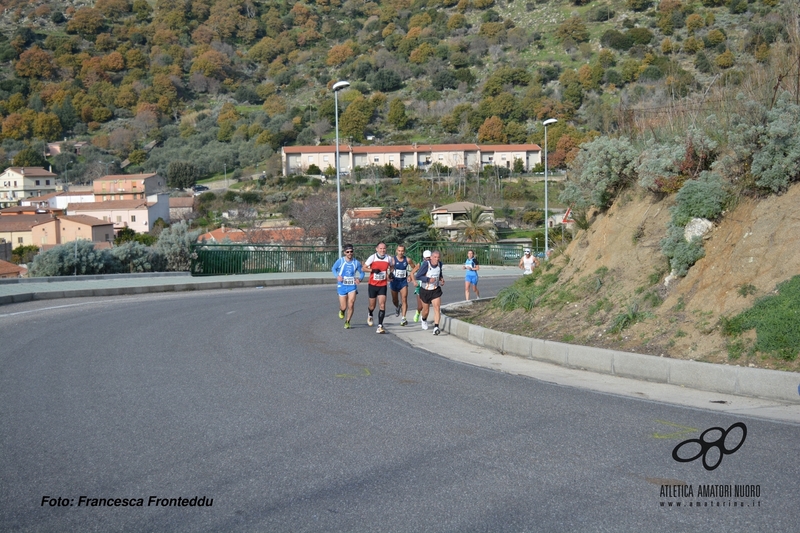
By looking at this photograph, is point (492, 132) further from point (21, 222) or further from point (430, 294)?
point (430, 294)

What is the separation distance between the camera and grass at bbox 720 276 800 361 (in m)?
9.04

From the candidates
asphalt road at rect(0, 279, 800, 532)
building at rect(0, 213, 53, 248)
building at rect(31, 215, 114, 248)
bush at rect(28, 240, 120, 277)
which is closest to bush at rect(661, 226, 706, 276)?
asphalt road at rect(0, 279, 800, 532)

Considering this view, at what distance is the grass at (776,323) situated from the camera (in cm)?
904

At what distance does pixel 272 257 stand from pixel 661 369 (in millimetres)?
27311

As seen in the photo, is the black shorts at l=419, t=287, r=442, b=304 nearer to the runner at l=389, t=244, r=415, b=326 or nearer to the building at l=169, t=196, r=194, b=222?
the runner at l=389, t=244, r=415, b=326

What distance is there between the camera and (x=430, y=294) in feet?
50.4

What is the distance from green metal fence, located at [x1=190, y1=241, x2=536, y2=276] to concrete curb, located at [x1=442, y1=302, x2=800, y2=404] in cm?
2217

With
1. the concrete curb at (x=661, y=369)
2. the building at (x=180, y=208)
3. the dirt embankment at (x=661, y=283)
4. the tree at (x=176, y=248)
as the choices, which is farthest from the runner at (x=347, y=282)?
the building at (x=180, y=208)

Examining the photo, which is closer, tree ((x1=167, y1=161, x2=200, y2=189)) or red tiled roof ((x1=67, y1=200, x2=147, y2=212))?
red tiled roof ((x1=67, y1=200, x2=147, y2=212))

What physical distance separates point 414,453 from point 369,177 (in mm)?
84766

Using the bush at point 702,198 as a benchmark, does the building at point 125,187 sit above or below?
above

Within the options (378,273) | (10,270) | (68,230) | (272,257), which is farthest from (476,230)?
(378,273)

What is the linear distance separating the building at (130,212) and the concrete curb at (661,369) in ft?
240

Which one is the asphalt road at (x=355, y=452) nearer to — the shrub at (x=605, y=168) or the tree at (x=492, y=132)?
the shrub at (x=605, y=168)
